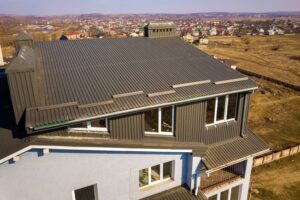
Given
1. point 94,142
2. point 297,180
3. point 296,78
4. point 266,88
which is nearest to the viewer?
point 94,142

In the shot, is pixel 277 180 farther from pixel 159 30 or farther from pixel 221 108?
pixel 159 30

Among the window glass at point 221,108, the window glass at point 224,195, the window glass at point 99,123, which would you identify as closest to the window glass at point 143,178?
the window glass at point 99,123

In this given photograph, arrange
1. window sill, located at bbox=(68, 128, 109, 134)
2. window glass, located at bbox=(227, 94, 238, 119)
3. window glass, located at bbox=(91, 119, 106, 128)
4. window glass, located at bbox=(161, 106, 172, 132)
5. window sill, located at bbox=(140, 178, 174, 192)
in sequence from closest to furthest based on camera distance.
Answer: window sill, located at bbox=(68, 128, 109, 134) < window glass, located at bbox=(91, 119, 106, 128) < window glass, located at bbox=(161, 106, 172, 132) < window sill, located at bbox=(140, 178, 174, 192) < window glass, located at bbox=(227, 94, 238, 119)

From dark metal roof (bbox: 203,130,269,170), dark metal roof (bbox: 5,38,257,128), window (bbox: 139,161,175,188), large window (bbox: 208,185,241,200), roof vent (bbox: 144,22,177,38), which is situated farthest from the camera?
roof vent (bbox: 144,22,177,38)

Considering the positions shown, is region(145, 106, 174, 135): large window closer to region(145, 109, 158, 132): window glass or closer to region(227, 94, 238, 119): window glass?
region(145, 109, 158, 132): window glass

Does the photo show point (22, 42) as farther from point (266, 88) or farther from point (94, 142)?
point (266, 88)

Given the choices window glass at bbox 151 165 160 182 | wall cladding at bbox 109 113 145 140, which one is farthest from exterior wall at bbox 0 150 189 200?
window glass at bbox 151 165 160 182

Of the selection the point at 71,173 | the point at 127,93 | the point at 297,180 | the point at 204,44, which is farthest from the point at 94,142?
the point at 204,44
